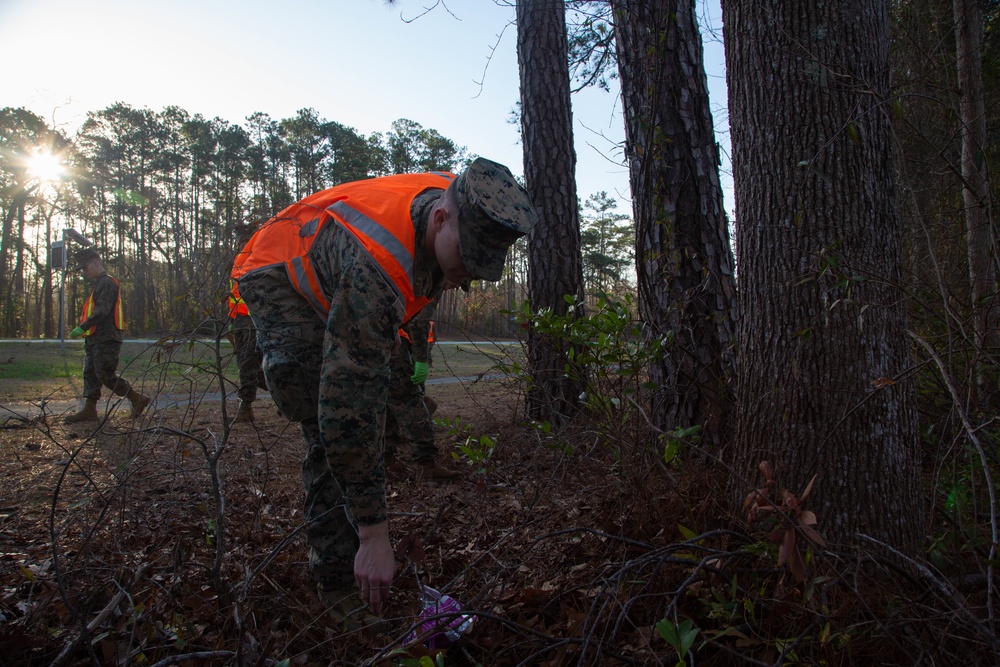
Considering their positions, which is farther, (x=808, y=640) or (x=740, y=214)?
(x=740, y=214)

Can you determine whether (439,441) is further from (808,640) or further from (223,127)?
(223,127)

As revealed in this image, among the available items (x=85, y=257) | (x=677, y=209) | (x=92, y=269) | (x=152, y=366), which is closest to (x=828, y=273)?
(x=677, y=209)

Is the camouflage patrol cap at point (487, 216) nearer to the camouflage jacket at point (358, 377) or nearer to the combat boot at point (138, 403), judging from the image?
the camouflage jacket at point (358, 377)

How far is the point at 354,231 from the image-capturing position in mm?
2061

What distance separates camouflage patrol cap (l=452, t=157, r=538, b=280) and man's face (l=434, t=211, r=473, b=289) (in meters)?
0.03

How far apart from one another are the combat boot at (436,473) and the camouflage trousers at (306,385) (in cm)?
176

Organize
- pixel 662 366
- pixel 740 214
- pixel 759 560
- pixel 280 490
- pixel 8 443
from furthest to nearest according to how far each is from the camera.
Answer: pixel 8 443 → pixel 280 490 → pixel 662 366 → pixel 740 214 → pixel 759 560

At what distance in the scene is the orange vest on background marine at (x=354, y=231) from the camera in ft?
6.54

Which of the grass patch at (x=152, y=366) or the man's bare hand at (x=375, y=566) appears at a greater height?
the grass patch at (x=152, y=366)

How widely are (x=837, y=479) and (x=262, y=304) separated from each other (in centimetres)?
218

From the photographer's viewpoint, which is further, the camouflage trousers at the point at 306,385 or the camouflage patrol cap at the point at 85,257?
the camouflage patrol cap at the point at 85,257

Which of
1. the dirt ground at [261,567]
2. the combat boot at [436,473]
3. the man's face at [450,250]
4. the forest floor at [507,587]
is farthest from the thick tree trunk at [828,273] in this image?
the combat boot at [436,473]

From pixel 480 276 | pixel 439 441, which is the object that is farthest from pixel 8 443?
pixel 480 276

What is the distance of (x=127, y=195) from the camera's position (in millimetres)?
29625
